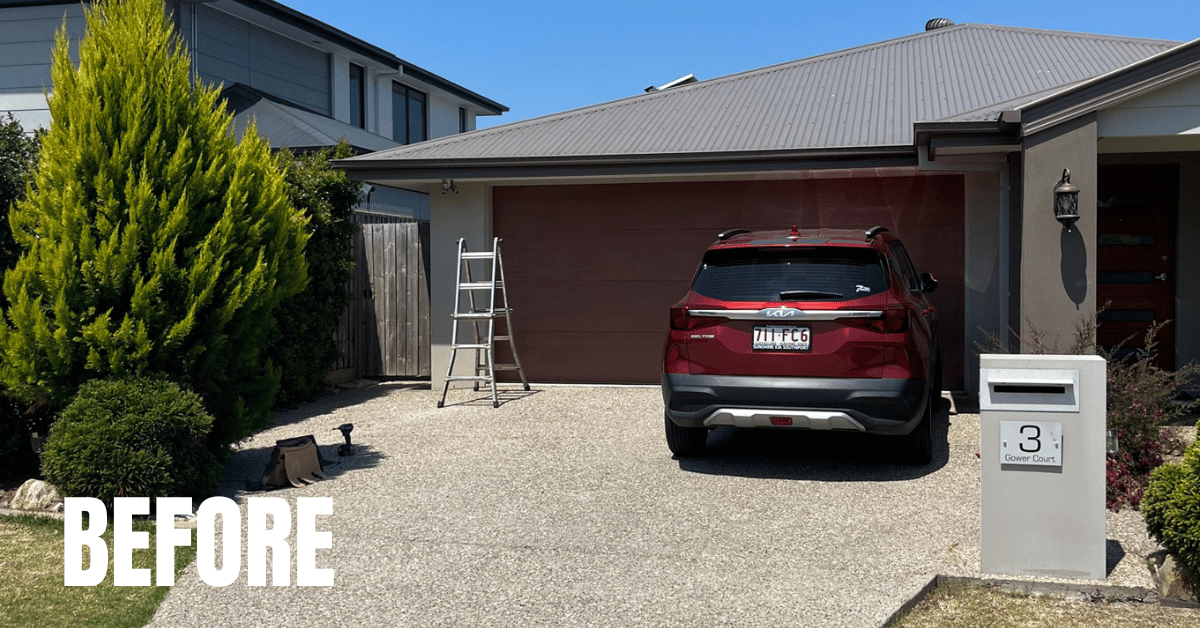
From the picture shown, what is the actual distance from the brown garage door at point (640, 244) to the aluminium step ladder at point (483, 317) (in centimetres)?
33

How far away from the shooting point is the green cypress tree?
22.8ft

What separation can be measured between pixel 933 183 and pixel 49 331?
29.0ft

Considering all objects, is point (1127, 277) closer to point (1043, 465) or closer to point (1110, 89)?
point (1110, 89)

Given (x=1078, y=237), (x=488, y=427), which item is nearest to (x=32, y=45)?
(x=488, y=427)

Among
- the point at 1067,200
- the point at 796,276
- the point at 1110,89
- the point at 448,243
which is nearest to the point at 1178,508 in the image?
the point at 796,276

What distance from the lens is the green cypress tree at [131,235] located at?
6938mm

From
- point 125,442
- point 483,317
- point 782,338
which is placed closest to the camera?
point 125,442

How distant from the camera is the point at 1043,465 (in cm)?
527

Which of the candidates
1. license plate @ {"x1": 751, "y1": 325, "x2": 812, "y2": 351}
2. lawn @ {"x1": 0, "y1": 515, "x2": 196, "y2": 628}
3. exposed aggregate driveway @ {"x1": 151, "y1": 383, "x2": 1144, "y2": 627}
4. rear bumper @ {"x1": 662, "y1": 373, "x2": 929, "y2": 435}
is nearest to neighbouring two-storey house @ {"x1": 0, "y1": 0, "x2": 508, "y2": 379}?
exposed aggregate driveway @ {"x1": 151, "y1": 383, "x2": 1144, "y2": 627}

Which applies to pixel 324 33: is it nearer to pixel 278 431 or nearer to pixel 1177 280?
pixel 278 431

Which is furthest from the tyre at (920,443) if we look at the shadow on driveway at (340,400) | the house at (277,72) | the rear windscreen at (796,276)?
the house at (277,72)

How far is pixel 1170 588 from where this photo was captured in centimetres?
492

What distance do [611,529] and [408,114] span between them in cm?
2138

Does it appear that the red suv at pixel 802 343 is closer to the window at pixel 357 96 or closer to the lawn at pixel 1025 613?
the lawn at pixel 1025 613
